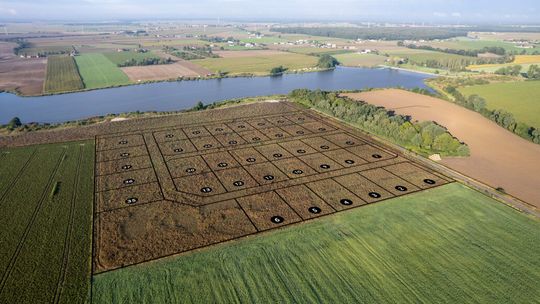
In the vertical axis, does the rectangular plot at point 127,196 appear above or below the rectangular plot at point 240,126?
below

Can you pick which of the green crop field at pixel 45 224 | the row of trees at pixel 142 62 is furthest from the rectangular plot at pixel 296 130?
the row of trees at pixel 142 62

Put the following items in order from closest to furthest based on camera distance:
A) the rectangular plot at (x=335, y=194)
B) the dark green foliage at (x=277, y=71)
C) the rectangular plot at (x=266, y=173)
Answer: the rectangular plot at (x=335, y=194)
the rectangular plot at (x=266, y=173)
the dark green foliage at (x=277, y=71)

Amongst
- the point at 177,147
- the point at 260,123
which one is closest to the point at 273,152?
the point at 177,147

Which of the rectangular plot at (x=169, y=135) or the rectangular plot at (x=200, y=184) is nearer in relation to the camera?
the rectangular plot at (x=200, y=184)

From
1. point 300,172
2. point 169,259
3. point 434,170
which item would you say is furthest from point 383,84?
point 169,259

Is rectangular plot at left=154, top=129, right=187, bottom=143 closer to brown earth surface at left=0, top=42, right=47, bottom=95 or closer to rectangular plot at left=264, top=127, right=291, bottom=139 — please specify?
rectangular plot at left=264, top=127, right=291, bottom=139

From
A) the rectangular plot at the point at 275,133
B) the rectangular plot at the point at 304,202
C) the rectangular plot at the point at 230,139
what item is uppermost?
the rectangular plot at the point at 275,133

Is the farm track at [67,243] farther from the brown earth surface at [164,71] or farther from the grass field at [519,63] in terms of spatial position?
the grass field at [519,63]
